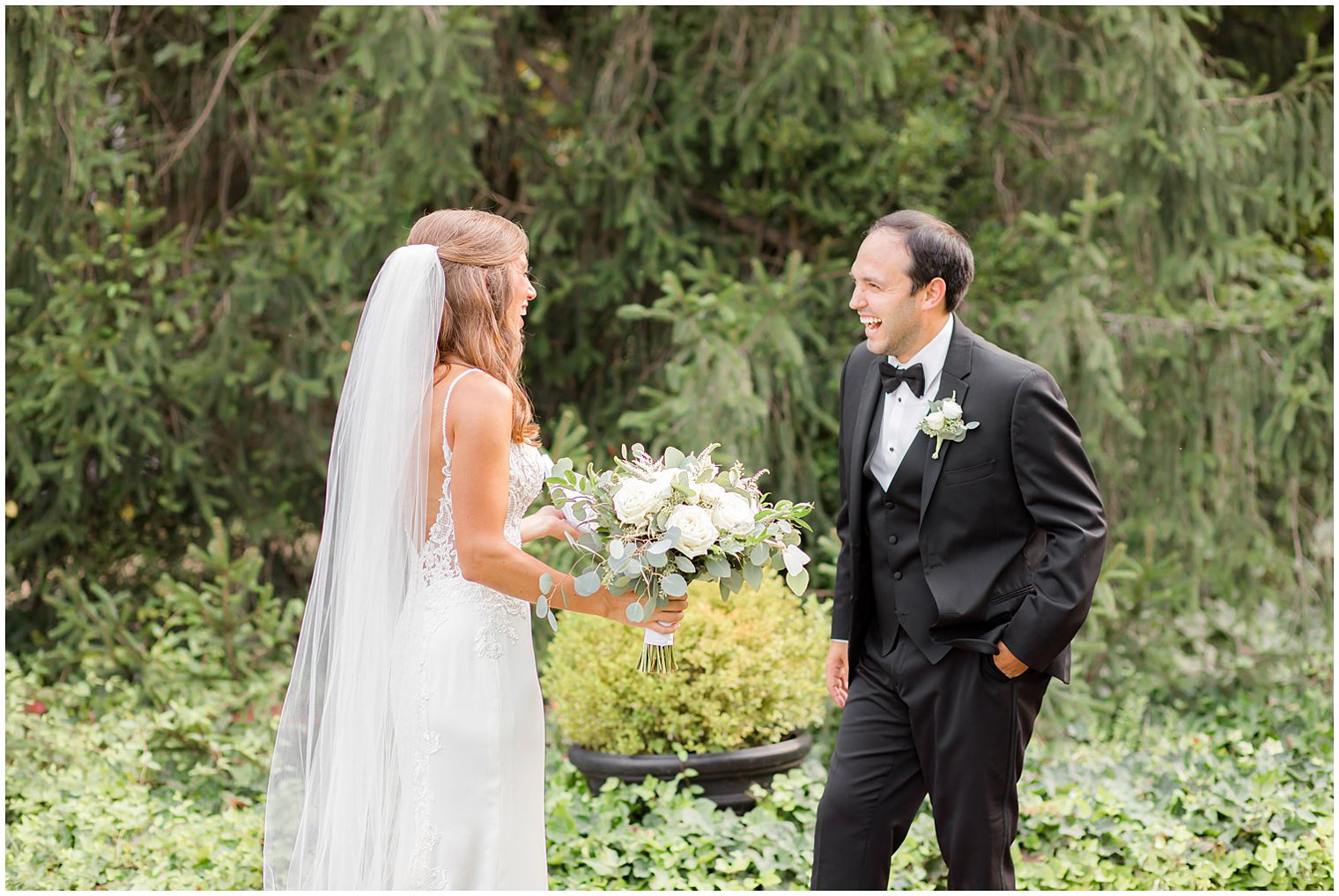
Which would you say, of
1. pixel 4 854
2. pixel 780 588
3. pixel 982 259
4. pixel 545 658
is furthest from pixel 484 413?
pixel 982 259

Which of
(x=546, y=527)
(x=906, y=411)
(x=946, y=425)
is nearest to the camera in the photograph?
(x=946, y=425)

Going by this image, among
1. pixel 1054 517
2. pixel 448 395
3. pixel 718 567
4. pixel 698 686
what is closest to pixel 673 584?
pixel 718 567

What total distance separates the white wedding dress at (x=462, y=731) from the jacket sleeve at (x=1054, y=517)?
1.22m

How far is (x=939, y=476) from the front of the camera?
2.92m

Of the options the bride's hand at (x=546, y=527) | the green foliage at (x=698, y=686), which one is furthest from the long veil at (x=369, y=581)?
the green foliage at (x=698, y=686)

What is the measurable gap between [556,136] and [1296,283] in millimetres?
4186

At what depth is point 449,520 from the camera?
9.75 ft

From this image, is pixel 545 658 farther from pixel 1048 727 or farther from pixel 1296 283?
pixel 1296 283

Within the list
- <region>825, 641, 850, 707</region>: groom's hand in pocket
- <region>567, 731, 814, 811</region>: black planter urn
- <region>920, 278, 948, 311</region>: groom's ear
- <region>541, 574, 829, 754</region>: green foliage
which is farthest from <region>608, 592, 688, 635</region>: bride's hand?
<region>567, 731, 814, 811</region>: black planter urn

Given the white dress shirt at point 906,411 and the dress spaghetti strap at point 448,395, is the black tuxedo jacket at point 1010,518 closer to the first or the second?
the white dress shirt at point 906,411

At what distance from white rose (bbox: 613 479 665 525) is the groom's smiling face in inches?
26.7

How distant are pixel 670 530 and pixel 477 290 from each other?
0.77m

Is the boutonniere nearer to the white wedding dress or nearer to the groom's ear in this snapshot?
the groom's ear

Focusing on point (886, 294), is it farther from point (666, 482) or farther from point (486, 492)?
point (486, 492)
